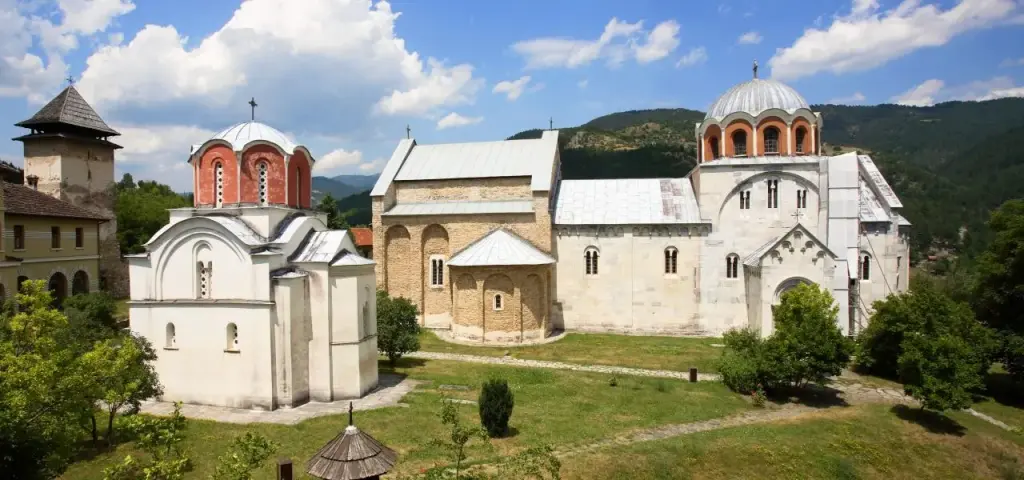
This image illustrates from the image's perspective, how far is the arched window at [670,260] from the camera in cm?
2639

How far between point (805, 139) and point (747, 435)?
55.5 ft

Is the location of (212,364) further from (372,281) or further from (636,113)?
(636,113)

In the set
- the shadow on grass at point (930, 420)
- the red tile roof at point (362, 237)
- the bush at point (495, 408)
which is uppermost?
the red tile roof at point (362, 237)

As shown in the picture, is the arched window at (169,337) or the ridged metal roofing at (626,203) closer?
the arched window at (169,337)

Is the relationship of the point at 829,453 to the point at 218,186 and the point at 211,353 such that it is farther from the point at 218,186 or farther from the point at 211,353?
the point at 218,186

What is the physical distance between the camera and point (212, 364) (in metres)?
15.4

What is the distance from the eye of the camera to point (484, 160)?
28969mm

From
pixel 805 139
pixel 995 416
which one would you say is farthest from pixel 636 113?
pixel 995 416

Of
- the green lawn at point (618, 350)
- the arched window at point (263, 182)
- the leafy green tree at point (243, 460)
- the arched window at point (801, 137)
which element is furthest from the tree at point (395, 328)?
the arched window at point (801, 137)

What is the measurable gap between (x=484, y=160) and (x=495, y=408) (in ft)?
57.1

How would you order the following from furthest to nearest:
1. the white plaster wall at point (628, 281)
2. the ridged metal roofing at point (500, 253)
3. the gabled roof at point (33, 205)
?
the white plaster wall at point (628, 281)
the ridged metal roofing at point (500, 253)
the gabled roof at point (33, 205)

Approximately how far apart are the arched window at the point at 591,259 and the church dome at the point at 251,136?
14.7 metres

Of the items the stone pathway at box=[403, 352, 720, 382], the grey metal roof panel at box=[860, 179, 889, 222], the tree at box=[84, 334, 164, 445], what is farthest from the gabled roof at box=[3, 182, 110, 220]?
the grey metal roof panel at box=[860, 179, 889, 222]

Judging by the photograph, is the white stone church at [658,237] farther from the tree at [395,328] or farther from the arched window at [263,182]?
the arched window at [263,182]
